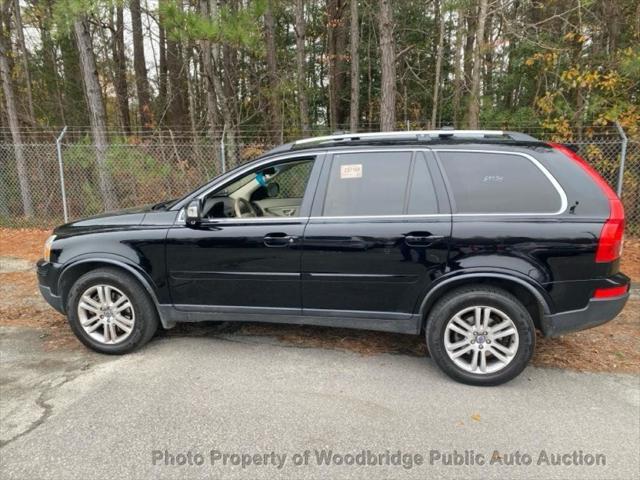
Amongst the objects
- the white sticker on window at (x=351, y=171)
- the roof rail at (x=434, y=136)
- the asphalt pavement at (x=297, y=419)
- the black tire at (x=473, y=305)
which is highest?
the roof rail at (x=434, y=136)

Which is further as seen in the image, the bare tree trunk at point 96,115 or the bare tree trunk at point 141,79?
the bare tree trunk at point 141,79

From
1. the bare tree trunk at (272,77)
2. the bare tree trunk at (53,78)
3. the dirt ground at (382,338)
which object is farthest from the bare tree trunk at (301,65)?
the bare tree trunk at (53,78)

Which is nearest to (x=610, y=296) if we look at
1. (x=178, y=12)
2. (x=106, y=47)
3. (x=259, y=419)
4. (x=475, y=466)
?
(x=475, y=466)


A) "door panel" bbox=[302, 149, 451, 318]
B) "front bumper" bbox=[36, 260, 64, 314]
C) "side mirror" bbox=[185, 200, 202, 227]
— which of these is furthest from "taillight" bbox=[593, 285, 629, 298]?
"front bumper" bbox=[36, 260, 64, 314]

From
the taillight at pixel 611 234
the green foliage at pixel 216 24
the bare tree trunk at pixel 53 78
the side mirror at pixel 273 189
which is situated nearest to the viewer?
the taillight at pixel 611 234

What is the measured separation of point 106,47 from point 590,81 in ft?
49.5

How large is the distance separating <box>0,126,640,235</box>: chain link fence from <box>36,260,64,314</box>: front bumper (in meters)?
4.54

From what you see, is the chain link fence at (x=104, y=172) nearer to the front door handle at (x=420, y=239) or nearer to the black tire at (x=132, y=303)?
the black tire at (x=132, y=303)

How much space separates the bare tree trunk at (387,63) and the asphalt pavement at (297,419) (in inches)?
215

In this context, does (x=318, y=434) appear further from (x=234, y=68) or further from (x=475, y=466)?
(x=234, y=68)

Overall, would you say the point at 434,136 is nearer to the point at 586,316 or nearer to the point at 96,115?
the point at 586,316

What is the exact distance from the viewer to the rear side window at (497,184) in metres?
3.34

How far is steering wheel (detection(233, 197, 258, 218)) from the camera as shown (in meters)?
4.06

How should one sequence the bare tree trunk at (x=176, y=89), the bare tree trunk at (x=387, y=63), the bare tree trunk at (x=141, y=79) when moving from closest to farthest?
the bare tree trunk at (x=387, y=63) → the bare tree trunk at (x=176, y=89) → the bare tree trunk at (x=141, y=79)
